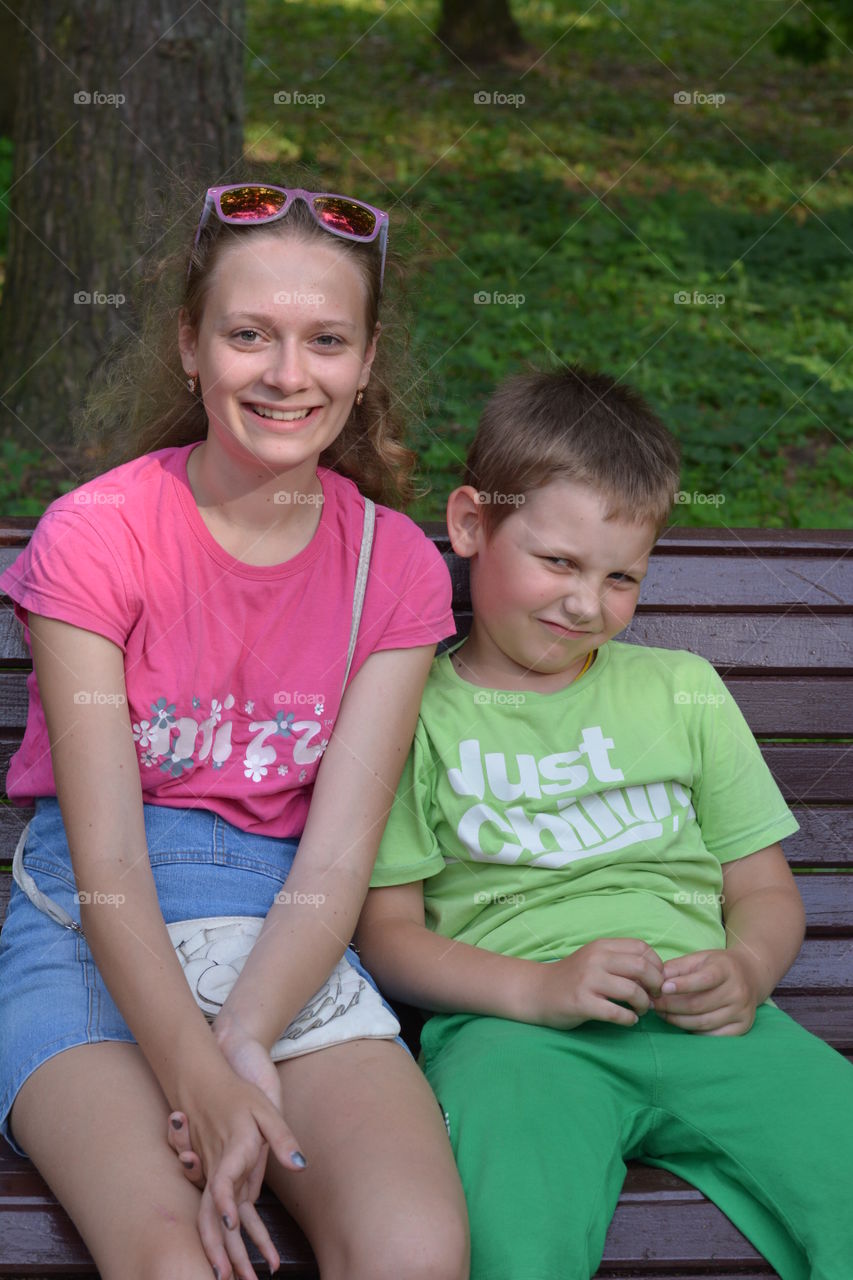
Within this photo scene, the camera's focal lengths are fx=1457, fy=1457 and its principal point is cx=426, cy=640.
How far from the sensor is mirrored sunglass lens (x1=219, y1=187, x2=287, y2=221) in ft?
7.61

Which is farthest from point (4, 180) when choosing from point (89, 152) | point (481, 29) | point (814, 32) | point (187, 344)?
point (187, 344)

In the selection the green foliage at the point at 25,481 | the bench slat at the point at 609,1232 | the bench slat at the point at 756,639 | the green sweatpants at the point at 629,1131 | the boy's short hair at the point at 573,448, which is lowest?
the bench slat at the point at 609,1232

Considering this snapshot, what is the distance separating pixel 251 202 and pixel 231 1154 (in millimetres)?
1435

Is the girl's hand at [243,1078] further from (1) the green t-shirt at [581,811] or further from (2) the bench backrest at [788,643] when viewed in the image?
(2) the bench backrest at [788,643]

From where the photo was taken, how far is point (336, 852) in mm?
2238

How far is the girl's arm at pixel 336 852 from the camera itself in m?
2.06

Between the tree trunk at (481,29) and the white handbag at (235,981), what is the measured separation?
11504 mm

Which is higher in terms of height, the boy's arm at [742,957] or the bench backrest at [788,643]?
the bench backrest at [788,643]

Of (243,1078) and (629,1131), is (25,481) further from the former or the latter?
(629,1131)

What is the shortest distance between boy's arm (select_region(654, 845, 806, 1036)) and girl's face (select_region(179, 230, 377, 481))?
1001 millimetres

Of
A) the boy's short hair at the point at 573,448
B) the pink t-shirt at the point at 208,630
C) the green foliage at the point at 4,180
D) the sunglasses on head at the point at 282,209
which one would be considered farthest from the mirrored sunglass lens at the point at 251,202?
the green foliage at the point at 4,180

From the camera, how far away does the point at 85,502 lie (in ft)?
7.50

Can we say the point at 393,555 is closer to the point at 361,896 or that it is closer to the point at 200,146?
the point at 361,896

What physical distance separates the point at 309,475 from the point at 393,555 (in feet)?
0.64
